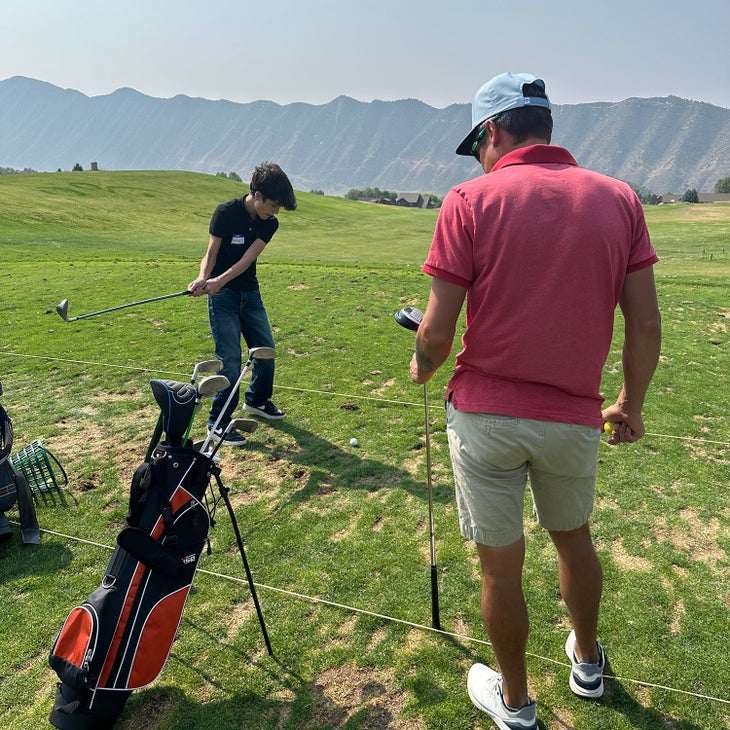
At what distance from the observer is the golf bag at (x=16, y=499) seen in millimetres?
4234

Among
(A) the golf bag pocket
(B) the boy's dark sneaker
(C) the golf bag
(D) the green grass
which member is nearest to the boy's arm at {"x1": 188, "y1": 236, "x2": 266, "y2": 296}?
(B) the boy's dark sneaker

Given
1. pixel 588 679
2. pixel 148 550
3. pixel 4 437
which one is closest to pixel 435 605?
pixel 588 679

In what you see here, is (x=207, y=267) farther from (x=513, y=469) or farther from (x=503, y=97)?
(x=513, y=469)

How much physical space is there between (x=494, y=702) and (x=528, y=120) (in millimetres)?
2581

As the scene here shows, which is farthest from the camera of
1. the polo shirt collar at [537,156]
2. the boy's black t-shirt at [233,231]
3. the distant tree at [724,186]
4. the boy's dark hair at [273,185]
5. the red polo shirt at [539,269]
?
the distant tree at [724,186]

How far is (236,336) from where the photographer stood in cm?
604

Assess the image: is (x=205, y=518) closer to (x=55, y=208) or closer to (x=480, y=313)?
(x=480, y=313)

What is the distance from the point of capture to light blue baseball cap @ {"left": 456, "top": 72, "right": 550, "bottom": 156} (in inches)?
93.5

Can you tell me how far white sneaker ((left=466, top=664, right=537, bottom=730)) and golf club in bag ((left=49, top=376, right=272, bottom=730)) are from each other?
150cm

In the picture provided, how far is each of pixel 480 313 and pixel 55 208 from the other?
46.5 m

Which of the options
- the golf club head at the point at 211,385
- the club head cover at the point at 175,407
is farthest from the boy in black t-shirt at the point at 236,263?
the club head cover at the point at 175,407

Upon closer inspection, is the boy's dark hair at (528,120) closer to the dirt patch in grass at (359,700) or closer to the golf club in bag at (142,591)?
the golf club in bag at (142,591)

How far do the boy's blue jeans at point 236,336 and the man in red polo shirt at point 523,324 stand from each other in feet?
12.0

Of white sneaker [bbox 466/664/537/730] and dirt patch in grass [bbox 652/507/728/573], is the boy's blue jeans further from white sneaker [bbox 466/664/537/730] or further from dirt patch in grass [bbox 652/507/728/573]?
dirt patch in grass [bbox 652/507/728/573]
